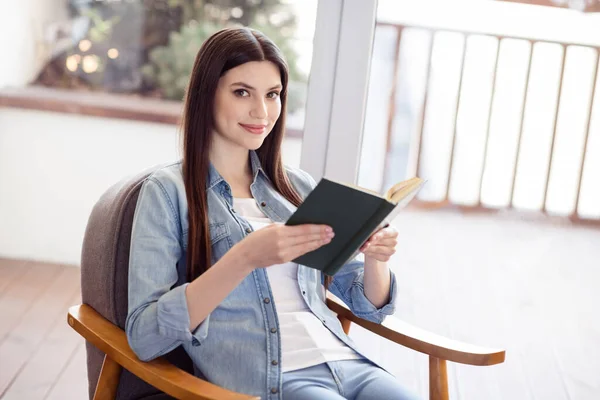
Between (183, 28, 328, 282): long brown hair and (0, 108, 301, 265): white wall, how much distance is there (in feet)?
5.78

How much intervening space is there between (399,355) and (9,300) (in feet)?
5.10

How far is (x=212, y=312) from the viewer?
1588 millimetres

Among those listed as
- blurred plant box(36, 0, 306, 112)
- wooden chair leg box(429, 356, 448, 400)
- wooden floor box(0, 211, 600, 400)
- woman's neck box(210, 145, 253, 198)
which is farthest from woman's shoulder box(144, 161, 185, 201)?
blurred plant box(36, 0, 306, 112)

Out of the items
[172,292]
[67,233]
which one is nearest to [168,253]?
[172,292]

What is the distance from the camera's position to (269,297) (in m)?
1.61

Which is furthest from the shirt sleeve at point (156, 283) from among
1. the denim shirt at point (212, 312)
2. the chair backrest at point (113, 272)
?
the chair backrest at point (113, 272)

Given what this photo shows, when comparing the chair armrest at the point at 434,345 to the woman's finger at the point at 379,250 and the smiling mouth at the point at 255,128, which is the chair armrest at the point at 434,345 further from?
the smiling mouth at the point at 255,128

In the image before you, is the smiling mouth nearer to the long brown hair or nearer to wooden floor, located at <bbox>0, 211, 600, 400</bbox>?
the long brown hair

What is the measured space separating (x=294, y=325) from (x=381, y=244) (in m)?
0.25

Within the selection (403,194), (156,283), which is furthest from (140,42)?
(403,194)

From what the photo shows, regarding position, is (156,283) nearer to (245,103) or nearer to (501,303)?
(245,103)

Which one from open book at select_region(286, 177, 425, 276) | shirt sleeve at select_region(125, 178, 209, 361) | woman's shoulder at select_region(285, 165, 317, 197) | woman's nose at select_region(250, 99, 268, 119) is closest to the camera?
open book at select_region(286, 177, 425, 276)

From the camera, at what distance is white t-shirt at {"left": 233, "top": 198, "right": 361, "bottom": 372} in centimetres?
160

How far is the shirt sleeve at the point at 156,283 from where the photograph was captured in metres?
1.45
